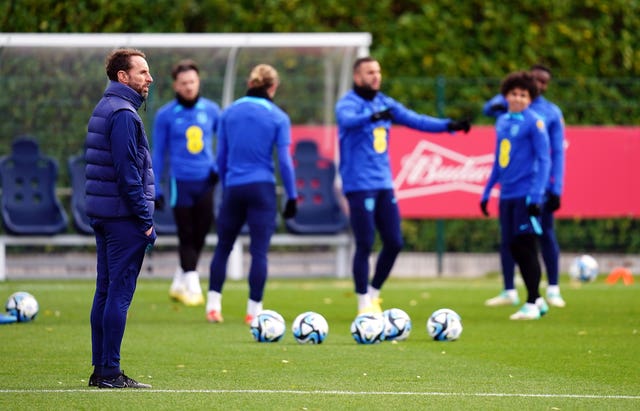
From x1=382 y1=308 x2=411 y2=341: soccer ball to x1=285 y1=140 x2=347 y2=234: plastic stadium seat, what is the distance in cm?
759

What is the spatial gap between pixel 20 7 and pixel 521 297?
26.3 ft

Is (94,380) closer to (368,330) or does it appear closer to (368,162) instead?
(368,330)

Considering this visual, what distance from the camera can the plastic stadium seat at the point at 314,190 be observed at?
746 inches

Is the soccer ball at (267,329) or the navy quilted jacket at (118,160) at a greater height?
the navy quilted jacket at (118,160)

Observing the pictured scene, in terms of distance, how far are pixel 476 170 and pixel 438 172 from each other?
491 millimetres

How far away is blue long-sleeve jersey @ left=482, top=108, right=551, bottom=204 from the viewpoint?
1287 centimetres

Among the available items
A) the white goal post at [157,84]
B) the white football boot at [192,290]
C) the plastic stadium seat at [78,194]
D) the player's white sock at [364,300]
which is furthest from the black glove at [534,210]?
the plastic stadium seat at [78,194]

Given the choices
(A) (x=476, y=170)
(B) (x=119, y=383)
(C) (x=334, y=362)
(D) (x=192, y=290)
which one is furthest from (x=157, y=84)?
(B) (x=119, y=383)

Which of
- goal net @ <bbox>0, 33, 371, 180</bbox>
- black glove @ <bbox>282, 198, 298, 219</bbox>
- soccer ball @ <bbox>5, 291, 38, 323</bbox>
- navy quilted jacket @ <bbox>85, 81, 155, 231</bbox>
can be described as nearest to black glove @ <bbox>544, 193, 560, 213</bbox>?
black glove @ <bbox>282, 198, 298, 219</bbox>

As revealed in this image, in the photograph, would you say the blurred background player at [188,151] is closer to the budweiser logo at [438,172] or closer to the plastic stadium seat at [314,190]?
Answer: the plastic stadium seat at [314,190]

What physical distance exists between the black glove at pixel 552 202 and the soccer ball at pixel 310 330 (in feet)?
12.4

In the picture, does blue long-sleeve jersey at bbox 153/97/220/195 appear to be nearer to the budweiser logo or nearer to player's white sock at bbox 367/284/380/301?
player's white sock at bbox 367/284/380/301

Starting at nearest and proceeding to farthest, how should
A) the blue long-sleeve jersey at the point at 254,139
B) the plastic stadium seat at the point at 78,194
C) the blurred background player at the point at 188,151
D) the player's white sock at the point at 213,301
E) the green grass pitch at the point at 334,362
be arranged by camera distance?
1. the green grass pitch at the point at 334,362
2. the blue long-sleeve jersey at the point at 254,139
3. the player's white sock at the point at 213,301
4. the blurred background player at the point at 188,151
5. the plastic stadium seat at the point at 78,194

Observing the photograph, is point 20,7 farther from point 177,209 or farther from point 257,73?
point 257,73
